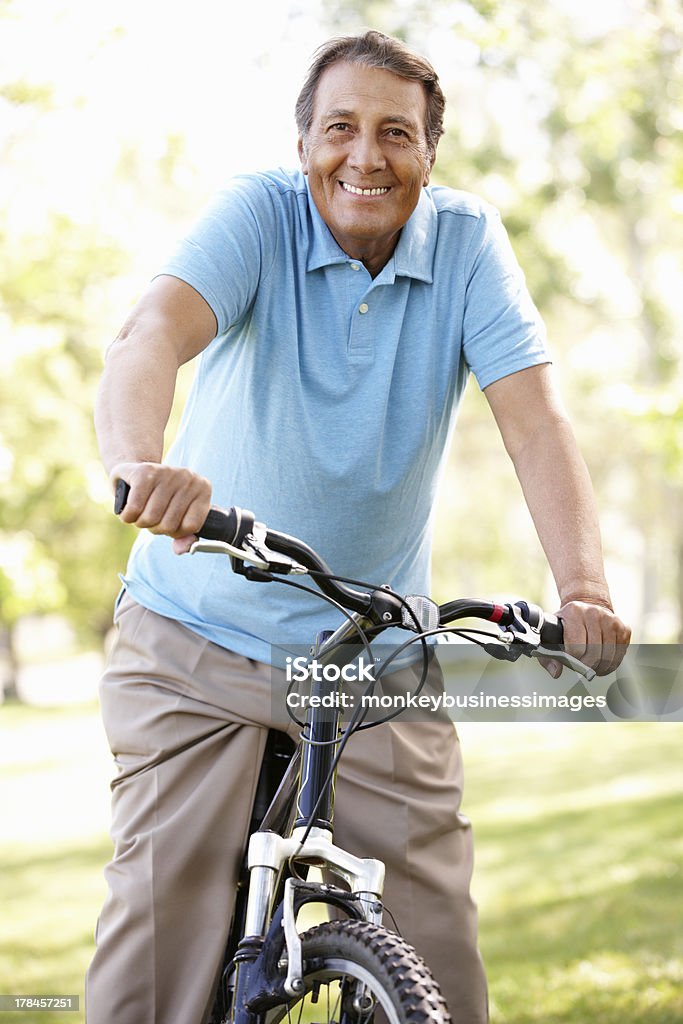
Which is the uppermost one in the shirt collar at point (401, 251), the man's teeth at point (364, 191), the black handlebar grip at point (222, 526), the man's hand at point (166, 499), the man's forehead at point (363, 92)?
the man's forehead at point (363, 92)

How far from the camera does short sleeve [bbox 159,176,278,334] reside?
2.24 meters

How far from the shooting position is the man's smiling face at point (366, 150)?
2326 mm

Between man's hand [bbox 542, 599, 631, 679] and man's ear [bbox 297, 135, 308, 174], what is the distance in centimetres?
100

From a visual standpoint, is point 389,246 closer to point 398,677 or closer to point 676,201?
point 398,677

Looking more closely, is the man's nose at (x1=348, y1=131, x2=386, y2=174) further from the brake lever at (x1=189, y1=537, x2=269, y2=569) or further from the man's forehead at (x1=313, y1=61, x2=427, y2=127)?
the brake lever at (x1=189, y1=537, x2=269, y2=569)

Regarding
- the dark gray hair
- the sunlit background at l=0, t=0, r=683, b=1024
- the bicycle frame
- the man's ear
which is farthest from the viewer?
the sunlit background at l=0, t=0, r=683, b=1024

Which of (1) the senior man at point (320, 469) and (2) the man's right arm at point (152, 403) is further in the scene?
(1) the senior man at point (320, 469)

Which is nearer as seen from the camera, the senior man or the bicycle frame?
the bicycle frame

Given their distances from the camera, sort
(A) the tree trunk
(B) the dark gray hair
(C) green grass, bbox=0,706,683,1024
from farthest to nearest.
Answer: (A) the tree trunk → (C) green grass, bbox=0,706,683,1024 → (B) the dark gray hair

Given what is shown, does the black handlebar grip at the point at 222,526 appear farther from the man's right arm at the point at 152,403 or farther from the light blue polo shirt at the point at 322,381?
the light blue polo shirt at the point at 322,381

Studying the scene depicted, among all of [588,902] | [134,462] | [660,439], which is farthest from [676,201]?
[134,462]

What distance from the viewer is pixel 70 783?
13406 millimetres

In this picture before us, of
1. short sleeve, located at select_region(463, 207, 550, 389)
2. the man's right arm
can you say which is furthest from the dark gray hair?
the man's right arm

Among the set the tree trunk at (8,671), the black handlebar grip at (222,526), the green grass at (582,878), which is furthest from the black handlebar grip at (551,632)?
the tree trunk at (8,671)
